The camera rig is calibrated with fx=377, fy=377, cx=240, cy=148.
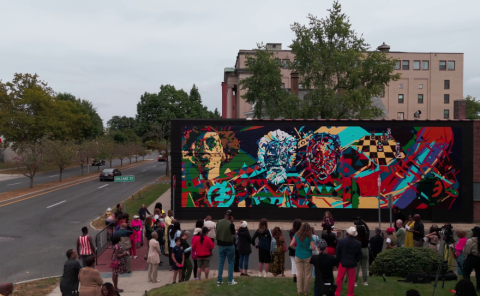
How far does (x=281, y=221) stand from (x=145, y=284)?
11.3 m

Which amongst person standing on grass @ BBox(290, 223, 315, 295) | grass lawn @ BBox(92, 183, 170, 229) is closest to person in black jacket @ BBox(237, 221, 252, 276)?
person standing on grass @ BBox(290, 223, 315, 295)

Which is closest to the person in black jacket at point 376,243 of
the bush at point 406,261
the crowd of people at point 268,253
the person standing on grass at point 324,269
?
the crowd of people at point 268,253

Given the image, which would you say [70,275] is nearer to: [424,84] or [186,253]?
[186,253]

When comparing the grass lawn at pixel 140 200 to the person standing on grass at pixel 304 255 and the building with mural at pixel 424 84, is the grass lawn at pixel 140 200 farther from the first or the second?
the building with mural at pixel 424 84

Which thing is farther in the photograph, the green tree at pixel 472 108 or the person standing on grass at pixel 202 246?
the green tree at pixel 472 108

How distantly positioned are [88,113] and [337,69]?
250 ft

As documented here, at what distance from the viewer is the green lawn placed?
24.2 meters

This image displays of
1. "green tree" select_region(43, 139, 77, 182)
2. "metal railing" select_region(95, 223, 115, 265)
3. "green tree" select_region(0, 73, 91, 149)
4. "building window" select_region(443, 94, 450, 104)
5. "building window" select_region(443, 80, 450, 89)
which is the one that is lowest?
"metal railing" select_region(95, 223, 115, 265)

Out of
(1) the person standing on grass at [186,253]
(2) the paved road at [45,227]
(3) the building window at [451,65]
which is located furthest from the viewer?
(3) the building window at [451,65]

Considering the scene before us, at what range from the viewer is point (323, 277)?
304 inches

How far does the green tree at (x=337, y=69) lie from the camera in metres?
30.4

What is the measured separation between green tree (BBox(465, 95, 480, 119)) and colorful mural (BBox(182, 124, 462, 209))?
9920 centimetres

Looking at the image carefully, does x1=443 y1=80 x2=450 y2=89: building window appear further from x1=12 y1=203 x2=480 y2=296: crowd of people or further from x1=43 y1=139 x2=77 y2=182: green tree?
x1=12 y1=203 x2=480 y2=296: crowd of people

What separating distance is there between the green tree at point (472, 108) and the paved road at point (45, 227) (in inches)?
4064
